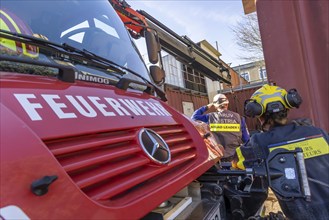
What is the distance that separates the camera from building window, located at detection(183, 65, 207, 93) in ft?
45.2

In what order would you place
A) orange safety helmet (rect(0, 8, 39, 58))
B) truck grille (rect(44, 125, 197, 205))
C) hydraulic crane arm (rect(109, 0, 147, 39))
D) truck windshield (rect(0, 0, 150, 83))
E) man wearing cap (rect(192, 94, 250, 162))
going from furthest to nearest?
man wearing cap (rect(192, 94, 250, 162)) → hydraulic crane arm (rect(109, 0, 147, 39)) → truck windshield (rect(0, 0, 150, 83)) → orange safety helmet (rect(0, 8, 39, 58)) → truck grille (rect(44, 125, 197, 205))

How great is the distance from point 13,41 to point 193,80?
13.6 meters

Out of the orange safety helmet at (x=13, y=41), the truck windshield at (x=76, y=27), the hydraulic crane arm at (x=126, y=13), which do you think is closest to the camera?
the orange safety helmet at (x=13, y=41)

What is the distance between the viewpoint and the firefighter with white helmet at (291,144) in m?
1.83

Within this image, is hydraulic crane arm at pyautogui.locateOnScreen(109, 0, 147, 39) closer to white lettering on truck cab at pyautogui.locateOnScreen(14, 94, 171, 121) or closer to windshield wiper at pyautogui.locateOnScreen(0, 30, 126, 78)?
windshield wiper at pyautogui.locateOnScreen(0, 30, 126, 78)

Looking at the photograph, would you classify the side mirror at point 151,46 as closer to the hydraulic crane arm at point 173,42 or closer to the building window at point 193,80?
the hydraulic crane arm at point 173,42

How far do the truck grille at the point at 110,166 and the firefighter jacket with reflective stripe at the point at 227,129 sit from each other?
2.98 meters

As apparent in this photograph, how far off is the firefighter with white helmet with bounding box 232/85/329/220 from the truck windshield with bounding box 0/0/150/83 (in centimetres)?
95

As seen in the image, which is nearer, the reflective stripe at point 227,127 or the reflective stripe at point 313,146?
the reflective stripe at point 313,146

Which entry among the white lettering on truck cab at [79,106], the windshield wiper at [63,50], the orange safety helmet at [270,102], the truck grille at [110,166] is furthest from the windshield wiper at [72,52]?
the orange safety helmet at [270,102]

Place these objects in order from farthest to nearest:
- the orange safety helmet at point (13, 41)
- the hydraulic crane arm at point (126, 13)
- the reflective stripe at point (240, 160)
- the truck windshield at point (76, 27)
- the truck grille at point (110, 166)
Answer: the hydraulic crane arm at point (126, 13)
the reflective stripe at point (240, 160)
the truck windshield at point (76, 27)
the orange safety helmet at point (13, 41)
the truck grille at point (110, 166)

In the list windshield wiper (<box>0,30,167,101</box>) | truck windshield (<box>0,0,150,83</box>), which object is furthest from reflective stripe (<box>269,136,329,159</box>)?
truck windshield (<box>0,0,150,83</box>)

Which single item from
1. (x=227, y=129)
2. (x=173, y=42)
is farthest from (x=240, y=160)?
(x=173, y=42)

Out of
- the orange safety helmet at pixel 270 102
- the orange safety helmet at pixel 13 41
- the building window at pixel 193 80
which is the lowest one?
the orange safety helmet at pixel 270 102
